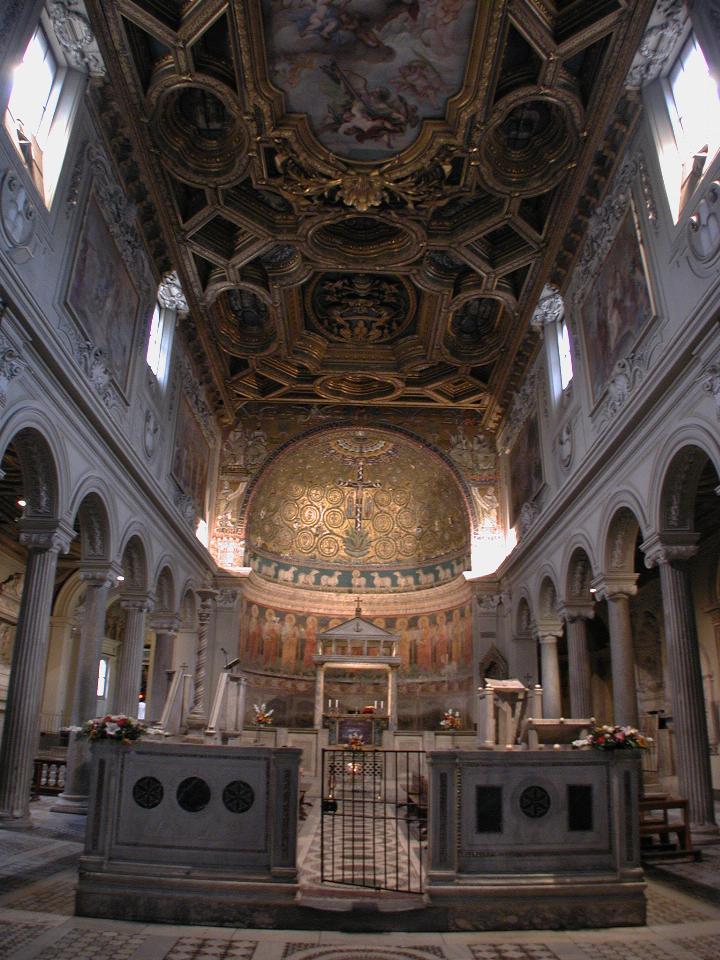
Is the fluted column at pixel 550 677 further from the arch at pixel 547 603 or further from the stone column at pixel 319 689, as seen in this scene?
the stone column at pixel 319 689

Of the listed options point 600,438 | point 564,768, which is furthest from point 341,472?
point 564,768

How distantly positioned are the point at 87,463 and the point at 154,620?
28.6 ft

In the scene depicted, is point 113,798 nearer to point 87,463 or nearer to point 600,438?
point 87,463

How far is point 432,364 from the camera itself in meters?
25.2

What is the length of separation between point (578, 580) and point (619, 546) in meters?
3.19

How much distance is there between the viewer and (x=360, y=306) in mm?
23188

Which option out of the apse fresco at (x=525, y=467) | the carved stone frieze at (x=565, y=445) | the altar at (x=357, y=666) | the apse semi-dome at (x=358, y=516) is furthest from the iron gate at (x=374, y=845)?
the apse semi-dome at (x=358, y=516)

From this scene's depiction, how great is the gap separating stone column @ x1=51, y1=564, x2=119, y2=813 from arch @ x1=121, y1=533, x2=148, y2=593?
202 centimetres

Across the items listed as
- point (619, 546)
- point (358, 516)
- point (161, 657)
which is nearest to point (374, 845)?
point (619, 546)

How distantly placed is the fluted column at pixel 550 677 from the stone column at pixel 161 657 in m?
10.3

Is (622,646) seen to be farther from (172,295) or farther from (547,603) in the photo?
(172,295)

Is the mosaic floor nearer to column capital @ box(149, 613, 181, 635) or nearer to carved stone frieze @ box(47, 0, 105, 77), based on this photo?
carved stone frieze @ box(47, 0, 105, 77)

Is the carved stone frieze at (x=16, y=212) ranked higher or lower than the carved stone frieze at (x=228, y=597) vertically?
higher

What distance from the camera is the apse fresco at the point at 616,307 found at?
14359 millimetres
